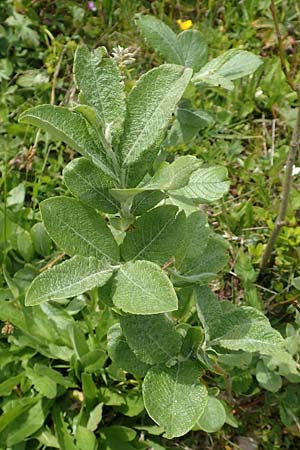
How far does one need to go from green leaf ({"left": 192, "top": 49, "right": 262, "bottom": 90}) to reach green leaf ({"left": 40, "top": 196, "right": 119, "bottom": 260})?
0.46 meters

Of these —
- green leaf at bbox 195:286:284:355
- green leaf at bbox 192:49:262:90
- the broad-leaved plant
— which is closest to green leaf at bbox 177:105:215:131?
green leaf at bbox 192:49:262:90

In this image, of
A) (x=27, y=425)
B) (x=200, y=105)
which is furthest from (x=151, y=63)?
(x=27, y=425)

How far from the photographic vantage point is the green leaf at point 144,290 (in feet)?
2.77

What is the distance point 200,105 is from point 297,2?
0.72 m

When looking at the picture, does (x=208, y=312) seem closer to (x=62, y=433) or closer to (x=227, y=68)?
(x=227, y=68)

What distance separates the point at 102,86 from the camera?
2.91 ft

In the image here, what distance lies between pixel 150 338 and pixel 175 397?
0.13 meters

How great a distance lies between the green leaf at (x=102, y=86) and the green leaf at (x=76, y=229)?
0.15 m

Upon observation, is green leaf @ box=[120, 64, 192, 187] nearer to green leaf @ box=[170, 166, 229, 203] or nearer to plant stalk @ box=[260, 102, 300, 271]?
green leaf @ box=[170, 166, 229, 203]

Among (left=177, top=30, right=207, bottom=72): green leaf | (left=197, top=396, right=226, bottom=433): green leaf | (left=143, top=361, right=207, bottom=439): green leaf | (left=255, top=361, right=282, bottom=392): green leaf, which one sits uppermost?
(left=177, top=30, right=207, bottom=72): green leaf

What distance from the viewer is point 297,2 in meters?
2.74

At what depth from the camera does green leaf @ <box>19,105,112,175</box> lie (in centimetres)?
83

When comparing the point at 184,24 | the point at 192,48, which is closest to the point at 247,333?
the point at 192,48

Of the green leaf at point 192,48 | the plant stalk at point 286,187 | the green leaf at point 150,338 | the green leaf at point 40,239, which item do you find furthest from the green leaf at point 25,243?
the green leaf at point 150,338
